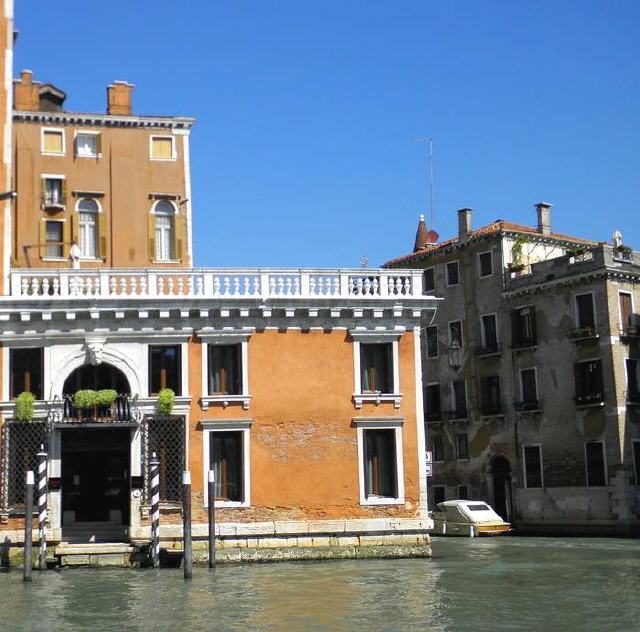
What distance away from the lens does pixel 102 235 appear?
96.5 feet

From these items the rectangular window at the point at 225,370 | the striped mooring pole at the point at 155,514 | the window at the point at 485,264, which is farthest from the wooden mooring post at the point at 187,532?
the window at the point at 485,264

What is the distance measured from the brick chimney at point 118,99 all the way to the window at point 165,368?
33.6 ft

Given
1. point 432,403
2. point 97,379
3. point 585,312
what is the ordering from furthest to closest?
point 432,403, point 585,312, point 97,379

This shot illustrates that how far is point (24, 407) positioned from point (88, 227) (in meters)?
8.63

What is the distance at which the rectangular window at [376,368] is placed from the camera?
24031mm

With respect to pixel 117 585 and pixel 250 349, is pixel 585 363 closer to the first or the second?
pixel 250 349

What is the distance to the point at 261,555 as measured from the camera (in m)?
22.6

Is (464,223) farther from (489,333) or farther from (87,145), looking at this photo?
(87,145)

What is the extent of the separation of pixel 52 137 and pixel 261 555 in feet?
45.7

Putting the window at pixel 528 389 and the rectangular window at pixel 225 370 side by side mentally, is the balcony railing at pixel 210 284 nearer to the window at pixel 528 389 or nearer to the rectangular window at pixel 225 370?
the rectangular window at pixel 225 370

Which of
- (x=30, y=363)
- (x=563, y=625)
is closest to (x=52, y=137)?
(x=30, y=363)

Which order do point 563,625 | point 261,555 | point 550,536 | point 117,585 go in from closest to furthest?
1. point 563,625
2. point 117,585
3. point 261,555
4. point 550,536

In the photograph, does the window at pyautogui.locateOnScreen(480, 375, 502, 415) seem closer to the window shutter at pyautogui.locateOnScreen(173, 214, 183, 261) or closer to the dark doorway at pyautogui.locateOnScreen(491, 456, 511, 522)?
the dark doorway at pyautogui.locateOnScreen(491, 456, 511, 522)

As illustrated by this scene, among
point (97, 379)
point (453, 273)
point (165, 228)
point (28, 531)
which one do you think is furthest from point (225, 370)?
point (453, 273)
